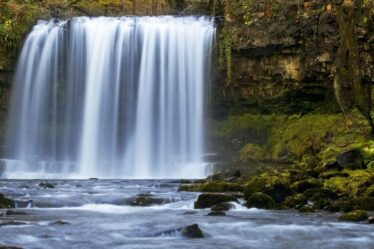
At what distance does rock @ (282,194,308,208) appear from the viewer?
40.8ft

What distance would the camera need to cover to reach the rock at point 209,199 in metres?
12.5

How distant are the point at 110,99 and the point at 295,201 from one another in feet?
43.8

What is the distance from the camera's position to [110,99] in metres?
24.2

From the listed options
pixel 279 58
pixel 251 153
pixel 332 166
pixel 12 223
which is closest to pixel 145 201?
pixel 12 223

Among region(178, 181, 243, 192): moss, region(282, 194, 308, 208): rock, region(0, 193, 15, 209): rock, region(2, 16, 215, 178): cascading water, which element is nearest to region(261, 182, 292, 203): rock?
region(282, 194, 308, 208): rock

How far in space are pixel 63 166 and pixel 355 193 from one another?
1419cm

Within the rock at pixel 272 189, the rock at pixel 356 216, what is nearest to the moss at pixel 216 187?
the rock at pixel 272 189

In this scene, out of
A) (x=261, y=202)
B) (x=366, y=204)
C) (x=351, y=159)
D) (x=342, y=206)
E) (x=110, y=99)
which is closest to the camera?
(x=366, y=204)

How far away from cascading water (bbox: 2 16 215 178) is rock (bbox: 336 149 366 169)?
800 cm

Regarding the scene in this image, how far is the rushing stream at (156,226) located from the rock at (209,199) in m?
0.26

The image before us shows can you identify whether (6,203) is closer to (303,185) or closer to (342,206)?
(303,185)

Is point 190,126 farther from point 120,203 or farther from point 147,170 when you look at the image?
point 120,203

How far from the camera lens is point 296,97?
23344 mm

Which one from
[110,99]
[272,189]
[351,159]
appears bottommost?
[272,189]
